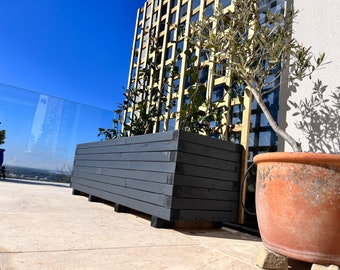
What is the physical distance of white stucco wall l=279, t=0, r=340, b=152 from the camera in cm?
162

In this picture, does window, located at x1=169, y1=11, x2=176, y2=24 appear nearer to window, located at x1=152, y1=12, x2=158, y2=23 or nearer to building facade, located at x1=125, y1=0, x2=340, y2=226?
building facade, located at x1=125, y1=0, x2=340, y2=226

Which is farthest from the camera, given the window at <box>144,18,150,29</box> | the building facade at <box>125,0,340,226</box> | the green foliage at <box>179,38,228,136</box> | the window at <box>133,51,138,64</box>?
the window at <box>133,51,138,64</box>

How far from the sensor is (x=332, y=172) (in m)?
0.99

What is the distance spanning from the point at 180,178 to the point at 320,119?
0.92 meters

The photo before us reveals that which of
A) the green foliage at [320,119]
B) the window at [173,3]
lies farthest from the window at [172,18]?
the green foliage at [320,119]

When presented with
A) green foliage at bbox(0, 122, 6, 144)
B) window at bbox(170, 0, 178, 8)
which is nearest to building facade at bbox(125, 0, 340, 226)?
window at bbox(170, 0, 178, 8)

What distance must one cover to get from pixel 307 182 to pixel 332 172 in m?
0.09

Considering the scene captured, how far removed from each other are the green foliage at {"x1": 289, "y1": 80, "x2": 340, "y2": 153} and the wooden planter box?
51 centimetres

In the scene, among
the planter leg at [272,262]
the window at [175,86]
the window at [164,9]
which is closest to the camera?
the planter leg at [272,262]

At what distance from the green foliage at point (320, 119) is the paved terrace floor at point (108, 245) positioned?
2.29ft

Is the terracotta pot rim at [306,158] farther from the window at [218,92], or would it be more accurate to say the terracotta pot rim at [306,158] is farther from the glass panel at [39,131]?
the glass panel at [39,131]

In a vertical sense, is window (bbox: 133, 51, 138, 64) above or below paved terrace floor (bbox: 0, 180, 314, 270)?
above

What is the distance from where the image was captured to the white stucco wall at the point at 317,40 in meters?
1.62

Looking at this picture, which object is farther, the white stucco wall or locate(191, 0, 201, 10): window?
locate(191, 0, 201, 10): window
